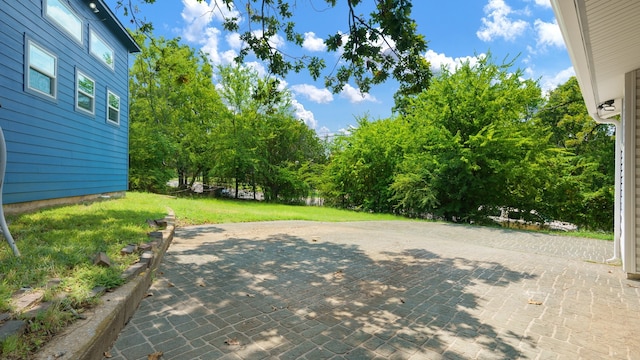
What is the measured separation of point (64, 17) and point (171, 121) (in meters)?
12.2

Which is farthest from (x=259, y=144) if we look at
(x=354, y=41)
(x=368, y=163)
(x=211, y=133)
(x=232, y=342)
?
(x=232, y=342)

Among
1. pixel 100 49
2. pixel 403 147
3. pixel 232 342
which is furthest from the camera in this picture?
pixel 403 147

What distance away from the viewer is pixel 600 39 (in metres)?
3.68

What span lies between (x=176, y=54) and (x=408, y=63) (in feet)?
60.4

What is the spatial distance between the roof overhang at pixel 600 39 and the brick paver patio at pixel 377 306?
2961mm

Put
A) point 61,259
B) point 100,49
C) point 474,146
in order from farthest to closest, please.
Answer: point 474,146 → point 100,49 → point 61,259

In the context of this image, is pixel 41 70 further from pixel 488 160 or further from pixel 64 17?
pixel 488 160

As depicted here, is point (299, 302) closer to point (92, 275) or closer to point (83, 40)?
point (92, 275)

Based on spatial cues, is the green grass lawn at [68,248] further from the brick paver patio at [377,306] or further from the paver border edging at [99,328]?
the brick paver patio at [377,306]

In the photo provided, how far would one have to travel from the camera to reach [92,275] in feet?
9.50

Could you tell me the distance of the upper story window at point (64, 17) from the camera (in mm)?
7133

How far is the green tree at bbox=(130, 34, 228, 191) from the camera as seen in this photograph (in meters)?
17.4

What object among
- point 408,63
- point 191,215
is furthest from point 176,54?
point 408,63

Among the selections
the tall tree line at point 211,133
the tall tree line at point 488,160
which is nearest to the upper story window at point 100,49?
the tall tree line at point 211,133
